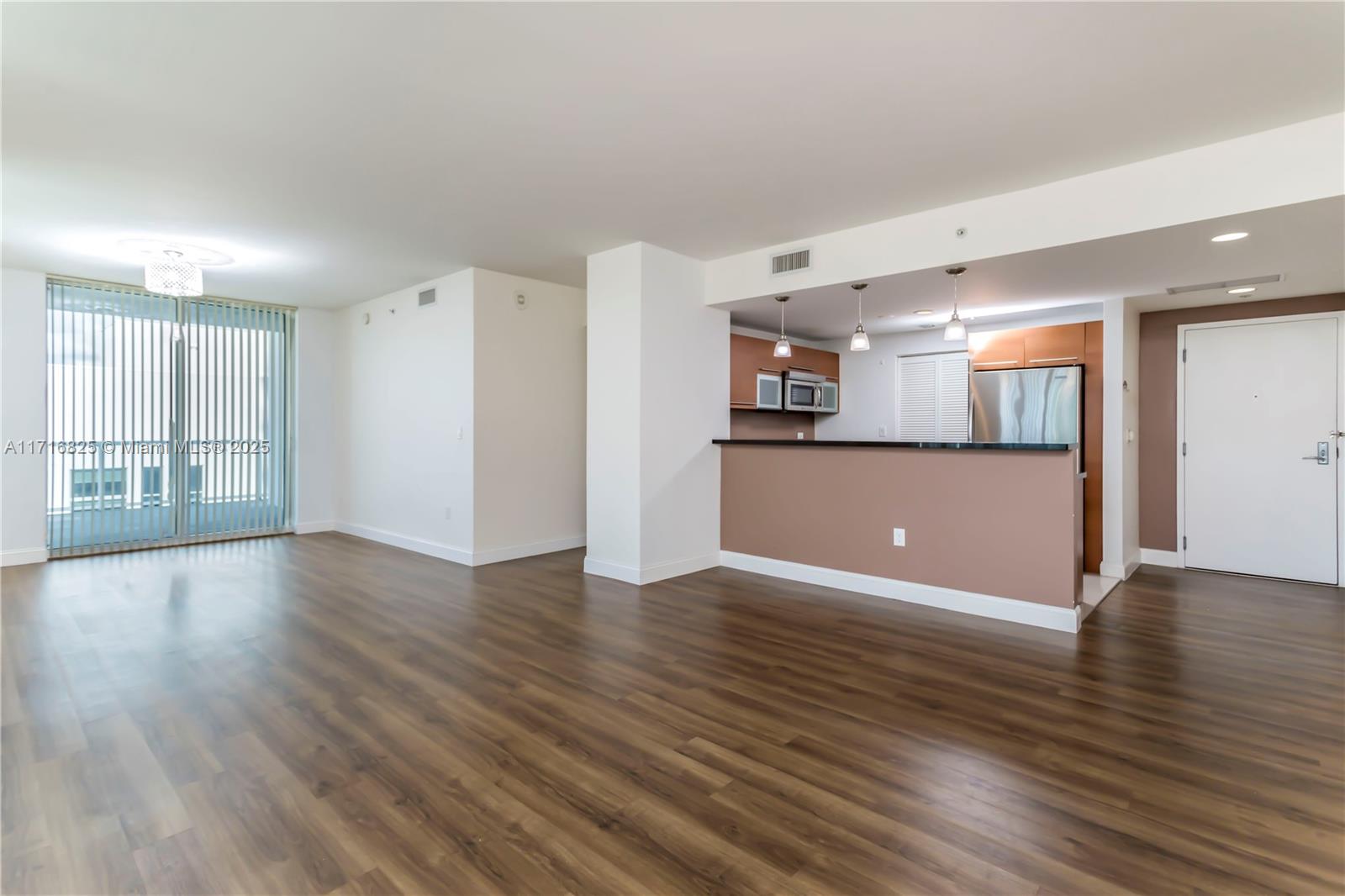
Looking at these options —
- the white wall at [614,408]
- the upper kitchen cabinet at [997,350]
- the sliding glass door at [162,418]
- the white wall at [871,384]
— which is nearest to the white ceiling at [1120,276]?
the upper kitchen cabinet at [997,350]

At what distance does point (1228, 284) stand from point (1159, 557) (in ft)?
8.48

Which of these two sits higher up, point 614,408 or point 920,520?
point 614,408

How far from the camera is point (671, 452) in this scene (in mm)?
5262

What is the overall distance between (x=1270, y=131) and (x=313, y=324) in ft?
28.4

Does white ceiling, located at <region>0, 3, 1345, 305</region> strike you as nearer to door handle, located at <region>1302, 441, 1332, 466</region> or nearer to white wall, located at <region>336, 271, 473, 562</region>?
white wall, located at <region>336, 271, 473, 562</region>

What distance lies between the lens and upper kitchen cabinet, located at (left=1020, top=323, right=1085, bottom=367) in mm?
5707

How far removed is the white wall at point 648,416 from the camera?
5012 millimetres

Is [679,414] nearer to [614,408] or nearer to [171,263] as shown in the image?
[614,408]

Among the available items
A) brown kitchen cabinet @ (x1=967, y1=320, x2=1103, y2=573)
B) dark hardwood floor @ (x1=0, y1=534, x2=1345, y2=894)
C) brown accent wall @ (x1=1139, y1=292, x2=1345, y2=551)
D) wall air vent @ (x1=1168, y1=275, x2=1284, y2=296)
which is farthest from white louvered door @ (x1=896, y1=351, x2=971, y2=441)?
dark hardwood floor @ (x1=0, y1=534, x2=1345, y2=894)

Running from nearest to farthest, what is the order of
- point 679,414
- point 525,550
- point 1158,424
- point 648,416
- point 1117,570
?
point 648,416 → point 1117,570 → point 679,414 → point 1158,424 → point 525,550

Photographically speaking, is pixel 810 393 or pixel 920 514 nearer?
pixel 920 514

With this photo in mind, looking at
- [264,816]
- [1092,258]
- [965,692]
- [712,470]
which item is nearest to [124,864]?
[264,816]

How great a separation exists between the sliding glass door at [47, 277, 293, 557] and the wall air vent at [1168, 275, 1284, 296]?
901cm

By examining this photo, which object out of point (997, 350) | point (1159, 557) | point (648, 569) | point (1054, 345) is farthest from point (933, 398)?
point (648, 569)
